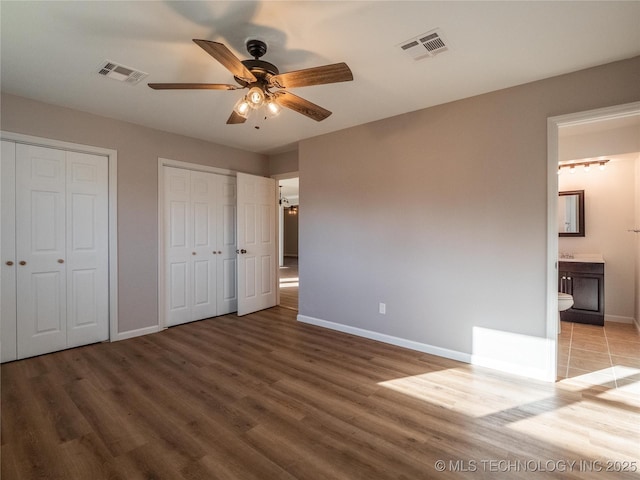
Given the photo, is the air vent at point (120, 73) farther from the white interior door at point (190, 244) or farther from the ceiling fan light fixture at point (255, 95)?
the white interior door at point (190, 244)

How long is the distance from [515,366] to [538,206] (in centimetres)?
143

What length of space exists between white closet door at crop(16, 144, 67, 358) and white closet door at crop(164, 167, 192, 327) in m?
1.07

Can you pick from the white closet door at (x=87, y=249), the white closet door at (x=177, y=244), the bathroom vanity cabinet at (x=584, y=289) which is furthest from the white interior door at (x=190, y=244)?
the bathroom vanity cabinet at (x=584, y=289)

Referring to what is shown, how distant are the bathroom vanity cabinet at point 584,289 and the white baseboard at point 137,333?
18.1 feet

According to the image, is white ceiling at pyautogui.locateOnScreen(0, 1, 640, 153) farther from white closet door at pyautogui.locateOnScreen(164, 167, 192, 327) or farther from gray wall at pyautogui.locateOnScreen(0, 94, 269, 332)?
white closet door at pyautogui.locateOnScreen(164, 167, 192, 327)

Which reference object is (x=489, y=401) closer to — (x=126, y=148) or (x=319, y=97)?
(x=319, y=97)

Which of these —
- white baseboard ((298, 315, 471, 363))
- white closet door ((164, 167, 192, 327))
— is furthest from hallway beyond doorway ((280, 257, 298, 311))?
white closet door ((164, 167, 192, 327))

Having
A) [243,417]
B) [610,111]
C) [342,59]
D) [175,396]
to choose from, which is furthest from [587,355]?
[175,396]

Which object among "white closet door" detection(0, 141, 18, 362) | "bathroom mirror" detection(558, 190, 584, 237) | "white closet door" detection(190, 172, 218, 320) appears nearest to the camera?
"white closet door" detection(0, 141, 18, 362)

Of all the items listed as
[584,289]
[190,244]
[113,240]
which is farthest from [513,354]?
[113,240]

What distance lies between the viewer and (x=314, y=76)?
1906mm

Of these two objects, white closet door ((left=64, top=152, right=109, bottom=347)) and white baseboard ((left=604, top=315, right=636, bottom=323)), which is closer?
white closet door ((left=64, top=152, right=109, bottom=347))

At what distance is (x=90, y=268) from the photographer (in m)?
3.38

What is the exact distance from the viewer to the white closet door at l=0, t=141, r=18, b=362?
2.85 meters
